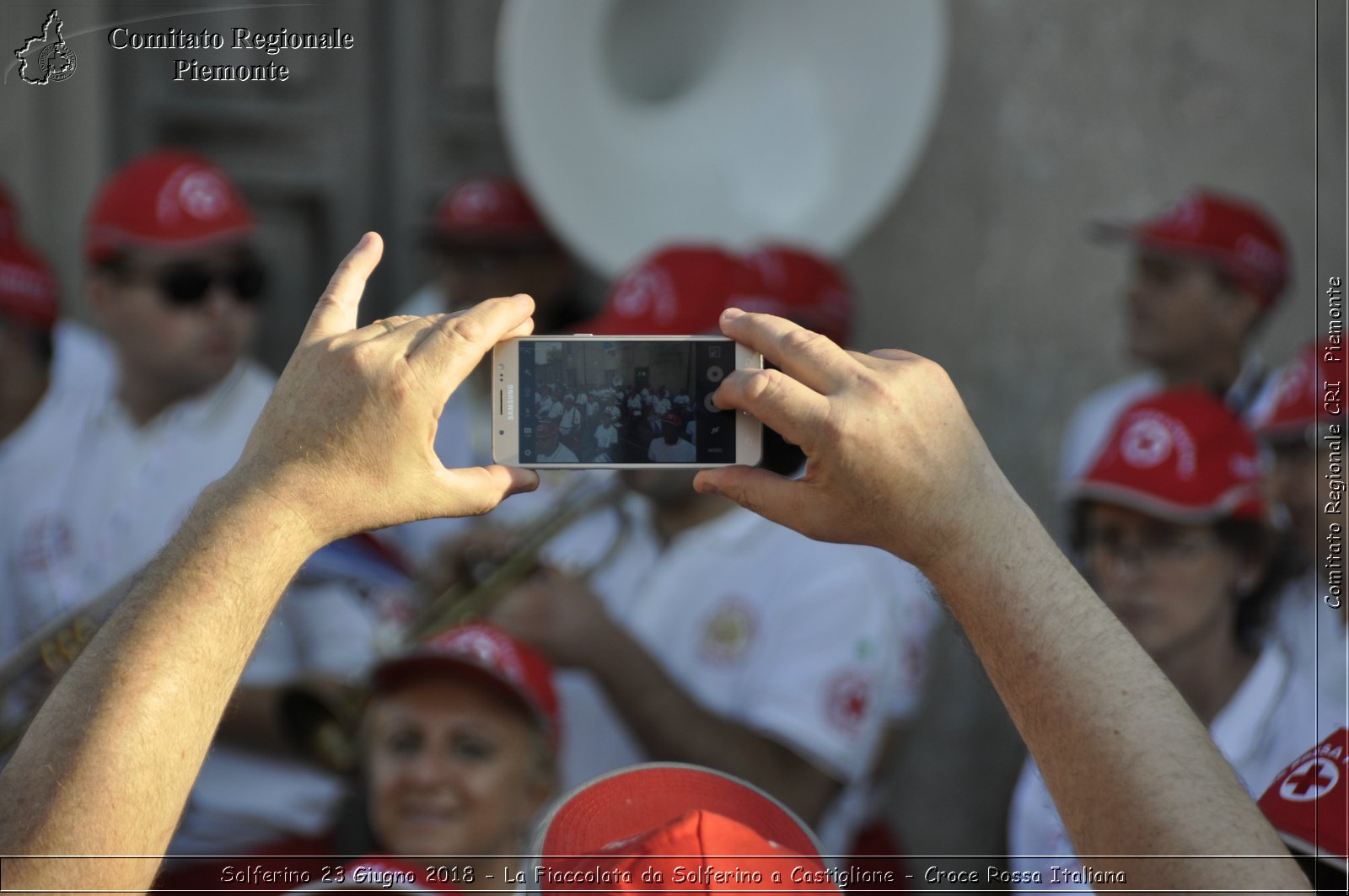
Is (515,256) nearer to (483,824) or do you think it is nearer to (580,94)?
(580,94)

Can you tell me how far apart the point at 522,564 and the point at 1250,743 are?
4.78ft

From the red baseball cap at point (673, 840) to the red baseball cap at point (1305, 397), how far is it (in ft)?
4.65

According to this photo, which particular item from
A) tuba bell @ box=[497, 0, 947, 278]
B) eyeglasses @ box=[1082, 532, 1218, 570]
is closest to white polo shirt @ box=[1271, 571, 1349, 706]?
eyeglasses @ box=[1082, 532, 1218, 570]

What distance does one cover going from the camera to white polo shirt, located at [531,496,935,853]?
2.21 m

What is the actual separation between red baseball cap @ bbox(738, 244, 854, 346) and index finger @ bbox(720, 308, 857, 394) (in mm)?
1736

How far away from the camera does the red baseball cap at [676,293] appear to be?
100 inches

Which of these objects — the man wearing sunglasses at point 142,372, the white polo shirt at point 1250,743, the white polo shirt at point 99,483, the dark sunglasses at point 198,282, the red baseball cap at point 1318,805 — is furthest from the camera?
the dark sunglasses at point 198,282

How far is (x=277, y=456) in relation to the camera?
3.17 feet

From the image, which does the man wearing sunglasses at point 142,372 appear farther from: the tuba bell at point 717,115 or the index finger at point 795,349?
the index finger at point 795,349

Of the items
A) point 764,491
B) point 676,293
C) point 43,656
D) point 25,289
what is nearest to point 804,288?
point 676,293

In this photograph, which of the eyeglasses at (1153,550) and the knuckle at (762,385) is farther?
the eyeglasses at (1153,550)

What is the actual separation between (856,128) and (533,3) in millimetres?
856

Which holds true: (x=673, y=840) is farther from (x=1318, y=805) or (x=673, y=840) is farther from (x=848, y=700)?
(x=848, y=700)

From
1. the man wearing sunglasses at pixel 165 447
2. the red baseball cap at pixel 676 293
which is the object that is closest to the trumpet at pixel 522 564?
the man wearing sunglasses at pixel 165 447
